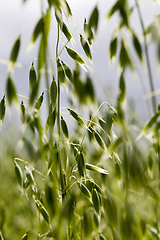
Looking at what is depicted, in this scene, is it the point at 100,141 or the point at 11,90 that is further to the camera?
the point at 100,141

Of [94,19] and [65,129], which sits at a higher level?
[94,19]

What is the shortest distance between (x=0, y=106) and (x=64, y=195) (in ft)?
1.26

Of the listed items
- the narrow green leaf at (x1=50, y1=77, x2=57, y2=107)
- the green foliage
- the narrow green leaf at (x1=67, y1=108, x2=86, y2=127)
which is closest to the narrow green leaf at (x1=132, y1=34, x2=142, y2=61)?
the green foliage

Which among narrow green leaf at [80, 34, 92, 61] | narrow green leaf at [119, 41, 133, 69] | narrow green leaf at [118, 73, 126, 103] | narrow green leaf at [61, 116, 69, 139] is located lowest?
narrow green leaf at [61, 116, 69, 139]

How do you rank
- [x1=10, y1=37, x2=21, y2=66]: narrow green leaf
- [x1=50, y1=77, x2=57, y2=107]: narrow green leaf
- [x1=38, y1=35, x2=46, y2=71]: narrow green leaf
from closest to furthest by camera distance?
[x1=38, y1=35, x2=46, y2=71]: narrow green leaf < [x1=10, y1=37, x2=21, y2=66]: narrow green leaf < [x1=50, y1=77, x2=57, y2=107]: narrow green leaf

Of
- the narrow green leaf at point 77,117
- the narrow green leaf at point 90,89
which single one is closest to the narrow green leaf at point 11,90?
the narrow green leaf at point 90,89

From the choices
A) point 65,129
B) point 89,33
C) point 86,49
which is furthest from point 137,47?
point 65,129

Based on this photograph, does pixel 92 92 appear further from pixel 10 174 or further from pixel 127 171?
pixel 10 174

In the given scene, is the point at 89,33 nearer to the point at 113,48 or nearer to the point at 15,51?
the point at 113,48

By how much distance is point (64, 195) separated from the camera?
708mm

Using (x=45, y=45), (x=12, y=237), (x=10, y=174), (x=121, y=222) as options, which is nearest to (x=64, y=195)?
(x=121, y=222)

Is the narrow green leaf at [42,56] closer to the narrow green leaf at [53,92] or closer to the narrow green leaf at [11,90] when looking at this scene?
the narrow green leaf at [11,90]

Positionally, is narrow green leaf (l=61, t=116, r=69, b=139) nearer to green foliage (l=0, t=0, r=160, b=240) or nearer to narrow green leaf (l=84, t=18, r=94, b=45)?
green foliage (l=0, t=0, r=160, b=240)

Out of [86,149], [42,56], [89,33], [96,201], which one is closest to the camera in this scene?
[42,56]
